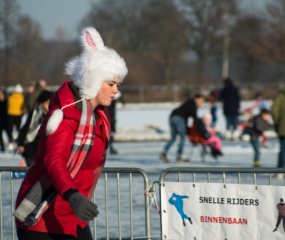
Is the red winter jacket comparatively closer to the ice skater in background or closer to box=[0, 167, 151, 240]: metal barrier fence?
the ice skater in background

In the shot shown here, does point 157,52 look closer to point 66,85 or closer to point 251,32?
point 251,32

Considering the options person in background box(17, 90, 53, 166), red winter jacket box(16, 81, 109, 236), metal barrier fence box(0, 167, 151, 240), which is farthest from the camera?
person in background box(17, 90, 53, 166)

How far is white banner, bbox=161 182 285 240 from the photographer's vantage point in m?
5.27

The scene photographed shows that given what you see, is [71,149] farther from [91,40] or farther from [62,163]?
[91,40]

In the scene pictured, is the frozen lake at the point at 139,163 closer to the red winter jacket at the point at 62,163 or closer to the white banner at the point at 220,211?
the white banner at the point at 220,211

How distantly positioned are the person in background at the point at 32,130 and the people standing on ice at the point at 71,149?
465 centimetres

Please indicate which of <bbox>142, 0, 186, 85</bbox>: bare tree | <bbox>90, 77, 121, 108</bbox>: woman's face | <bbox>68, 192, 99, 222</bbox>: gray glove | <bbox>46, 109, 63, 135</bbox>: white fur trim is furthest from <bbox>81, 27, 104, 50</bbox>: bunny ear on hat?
<bbox>142, 0, 186, 85</bbox>: bare tree

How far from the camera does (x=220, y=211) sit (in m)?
5.43

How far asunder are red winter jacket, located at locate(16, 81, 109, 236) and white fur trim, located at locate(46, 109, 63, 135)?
2 cm

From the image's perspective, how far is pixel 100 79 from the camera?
443 cm

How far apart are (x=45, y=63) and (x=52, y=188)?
4205 inches

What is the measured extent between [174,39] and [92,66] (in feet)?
233

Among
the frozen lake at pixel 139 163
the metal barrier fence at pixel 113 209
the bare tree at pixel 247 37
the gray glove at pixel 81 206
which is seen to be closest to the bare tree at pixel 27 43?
the bare tree at pixel 247 37

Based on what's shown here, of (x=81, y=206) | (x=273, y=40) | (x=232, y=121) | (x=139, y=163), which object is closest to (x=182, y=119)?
(x=139, y=163)
